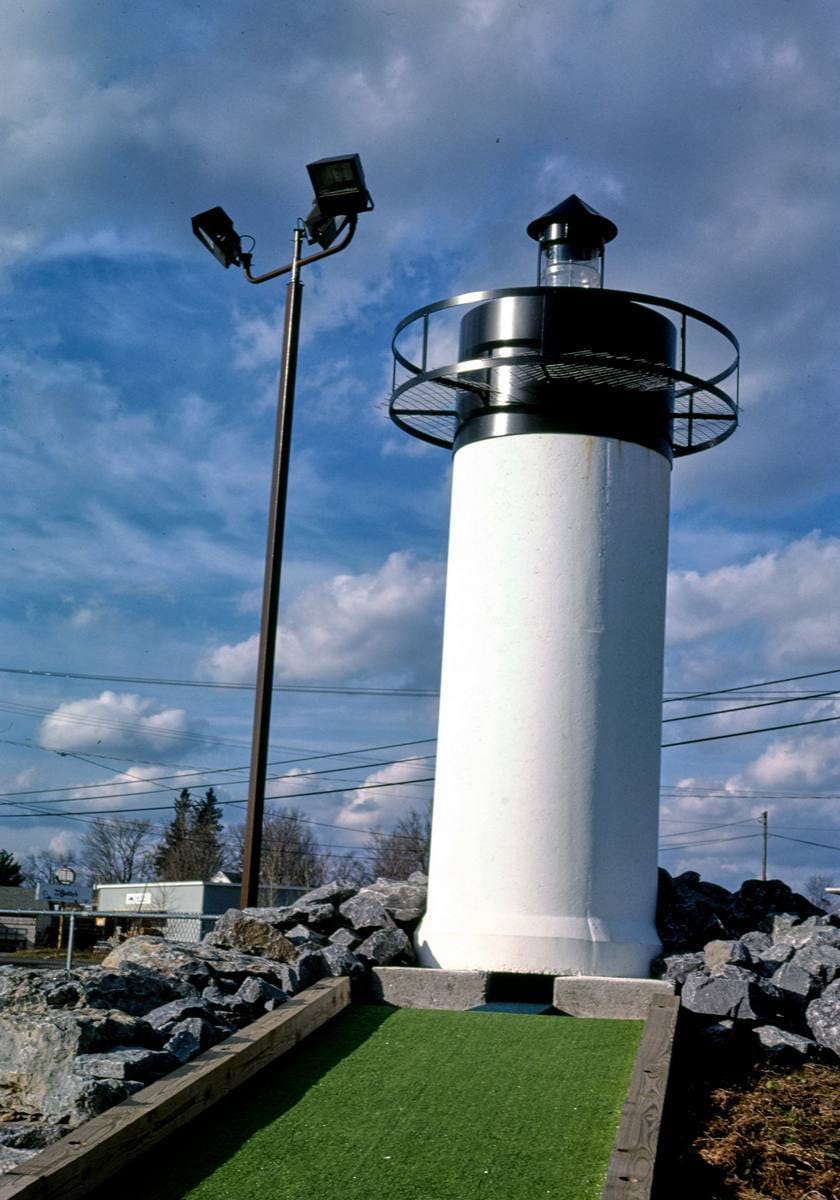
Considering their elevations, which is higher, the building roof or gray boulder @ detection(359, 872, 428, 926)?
gray boulder @ detection(359, 872, 428, 926)

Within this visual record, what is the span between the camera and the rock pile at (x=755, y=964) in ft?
27.0

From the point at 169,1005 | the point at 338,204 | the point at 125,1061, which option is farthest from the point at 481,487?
the point at 125,1061

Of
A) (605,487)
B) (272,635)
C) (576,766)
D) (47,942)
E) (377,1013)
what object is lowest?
(47,942)

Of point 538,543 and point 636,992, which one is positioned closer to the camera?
point 636,992

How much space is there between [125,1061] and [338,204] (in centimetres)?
777

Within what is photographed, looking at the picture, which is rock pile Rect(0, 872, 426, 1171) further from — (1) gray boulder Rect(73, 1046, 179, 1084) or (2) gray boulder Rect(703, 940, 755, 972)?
(2) gray boulder Rect(703, 940, 755, 972)

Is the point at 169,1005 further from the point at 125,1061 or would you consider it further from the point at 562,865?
the point at 562,865

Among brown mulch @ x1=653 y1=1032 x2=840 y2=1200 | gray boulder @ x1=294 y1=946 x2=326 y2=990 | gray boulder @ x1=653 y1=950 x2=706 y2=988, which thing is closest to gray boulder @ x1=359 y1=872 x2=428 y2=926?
gray boulder @ x1=294 y1=946 x2=326 y2=990

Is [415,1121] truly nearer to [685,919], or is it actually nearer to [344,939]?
[344,939]

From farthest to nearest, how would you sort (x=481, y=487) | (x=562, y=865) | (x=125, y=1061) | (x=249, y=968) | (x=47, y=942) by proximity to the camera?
1. (x=47, y=942)
2. (x=481, y=487)
3. (x=562, y=865)
4. (x=249, y=968)
5. (x=125, y=1061)

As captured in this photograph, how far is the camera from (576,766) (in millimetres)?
9945

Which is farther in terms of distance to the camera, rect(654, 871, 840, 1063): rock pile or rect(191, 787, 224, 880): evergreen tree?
rect(191, 787, 224, 880): evergreen tree

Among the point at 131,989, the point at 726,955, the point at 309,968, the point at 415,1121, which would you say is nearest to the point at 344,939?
the point at 309,968

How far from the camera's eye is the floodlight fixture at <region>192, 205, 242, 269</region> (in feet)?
40.2
